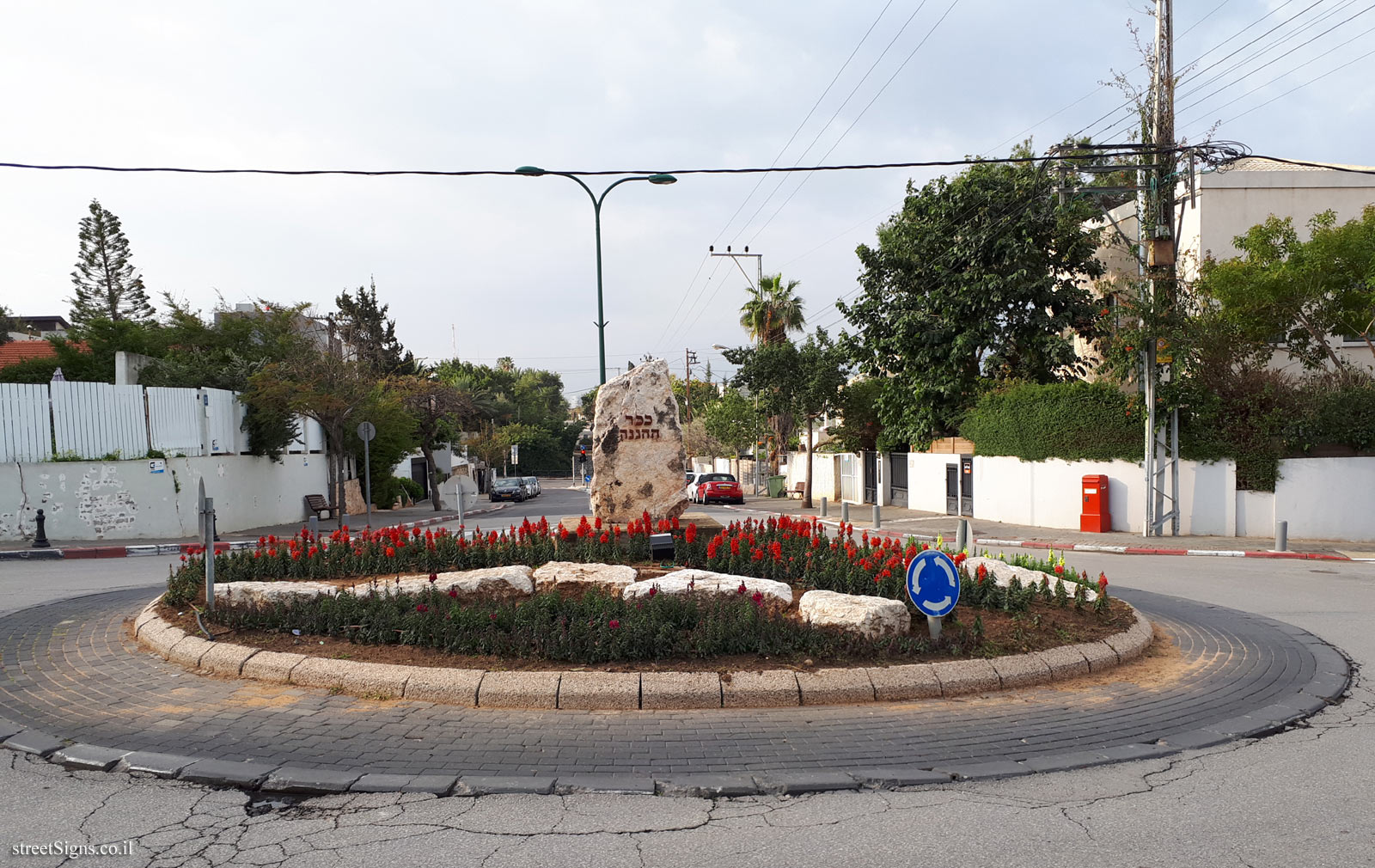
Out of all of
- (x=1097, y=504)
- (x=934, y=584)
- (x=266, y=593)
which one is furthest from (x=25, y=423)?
(x=1097, y=504)

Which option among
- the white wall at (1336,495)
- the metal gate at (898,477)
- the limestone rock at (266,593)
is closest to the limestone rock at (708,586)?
the limestone rock at (266,593)

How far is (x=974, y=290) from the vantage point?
2345 centimetres

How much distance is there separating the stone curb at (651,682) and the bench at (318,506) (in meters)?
21.3

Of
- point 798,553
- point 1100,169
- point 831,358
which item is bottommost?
point 798,553

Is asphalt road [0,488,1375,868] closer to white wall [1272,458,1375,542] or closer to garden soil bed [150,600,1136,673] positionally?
garden soil bed [150,600,1136,673]

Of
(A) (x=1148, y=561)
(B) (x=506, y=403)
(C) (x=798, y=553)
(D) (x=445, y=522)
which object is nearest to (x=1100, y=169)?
(A) (x=1148, y=561)

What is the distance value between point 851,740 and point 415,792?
2611mm

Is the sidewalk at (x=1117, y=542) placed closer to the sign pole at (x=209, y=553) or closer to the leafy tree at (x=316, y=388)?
the sign pole at (x=209, y=553)

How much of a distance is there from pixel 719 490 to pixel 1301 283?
22901mm

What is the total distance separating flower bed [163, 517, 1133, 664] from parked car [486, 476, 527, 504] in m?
35.1

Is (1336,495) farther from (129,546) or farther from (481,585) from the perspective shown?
(129,546)

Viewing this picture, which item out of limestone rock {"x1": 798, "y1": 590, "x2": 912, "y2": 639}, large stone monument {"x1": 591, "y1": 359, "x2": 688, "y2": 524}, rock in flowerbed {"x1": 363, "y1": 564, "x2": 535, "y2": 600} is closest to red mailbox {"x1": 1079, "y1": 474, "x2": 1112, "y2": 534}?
large stone monument {"x1": 591, "y1": 359, "x2": 688, "y2": 524}

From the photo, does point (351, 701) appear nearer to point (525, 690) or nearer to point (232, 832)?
point (525, 690)

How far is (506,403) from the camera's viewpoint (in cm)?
7406
